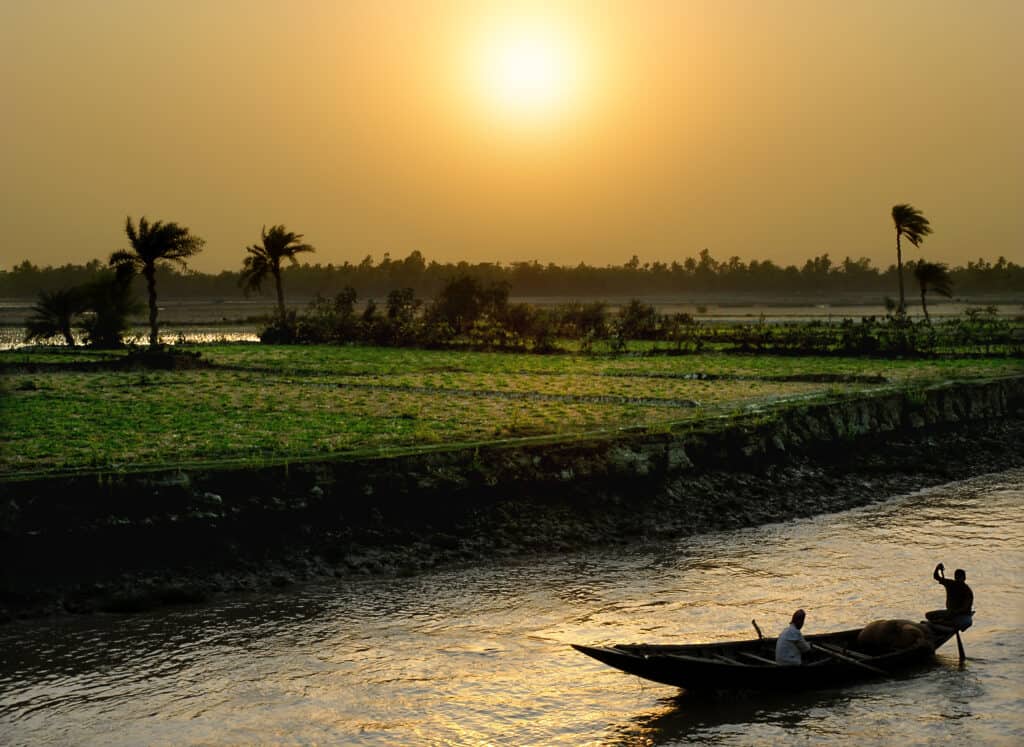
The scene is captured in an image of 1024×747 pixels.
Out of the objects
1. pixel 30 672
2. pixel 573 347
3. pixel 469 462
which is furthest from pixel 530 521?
pixel 573 347

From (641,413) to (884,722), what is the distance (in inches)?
828

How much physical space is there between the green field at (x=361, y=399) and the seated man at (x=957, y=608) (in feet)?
47.8

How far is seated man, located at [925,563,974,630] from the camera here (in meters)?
19.4

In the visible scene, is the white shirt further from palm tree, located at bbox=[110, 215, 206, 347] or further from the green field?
palm tree, located at bbox=[110, 215, 206, 347]

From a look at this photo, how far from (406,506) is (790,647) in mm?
11777

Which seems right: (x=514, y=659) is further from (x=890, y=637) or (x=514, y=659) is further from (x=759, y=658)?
(x=890, y=637)

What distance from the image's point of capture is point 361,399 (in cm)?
4341

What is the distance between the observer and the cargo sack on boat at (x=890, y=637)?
1867cm

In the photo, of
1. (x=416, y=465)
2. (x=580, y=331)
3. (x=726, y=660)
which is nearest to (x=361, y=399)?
(x=416, y=465)

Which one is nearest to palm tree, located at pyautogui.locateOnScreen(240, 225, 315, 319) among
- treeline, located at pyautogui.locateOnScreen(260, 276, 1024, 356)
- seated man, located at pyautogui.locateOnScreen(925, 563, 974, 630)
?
treeline, located at pyautogui.locateOnScreen(260, 276, 1024, 356)

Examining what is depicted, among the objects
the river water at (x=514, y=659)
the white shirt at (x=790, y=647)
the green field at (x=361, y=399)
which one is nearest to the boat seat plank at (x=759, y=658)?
the white shirt at (x=790, y=647)

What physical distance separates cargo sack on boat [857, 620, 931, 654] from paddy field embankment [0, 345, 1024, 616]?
367 inches

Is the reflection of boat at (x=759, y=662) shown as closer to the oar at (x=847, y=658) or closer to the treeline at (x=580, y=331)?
the oar at (x=847, y=658)

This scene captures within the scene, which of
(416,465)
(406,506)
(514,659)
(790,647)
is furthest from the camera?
(416,465)
